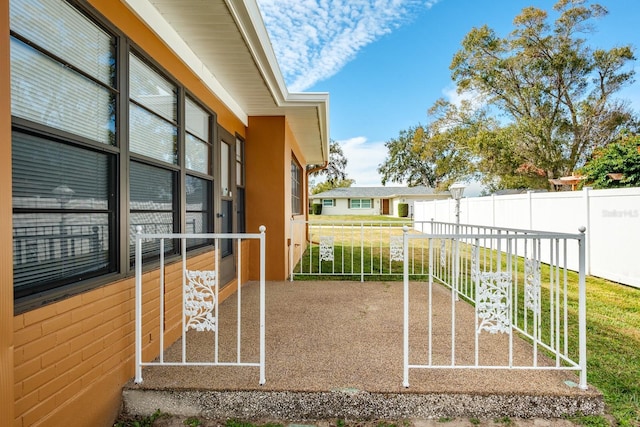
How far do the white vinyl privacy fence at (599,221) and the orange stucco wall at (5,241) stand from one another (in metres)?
5.66

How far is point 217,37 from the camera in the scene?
3.08 metres

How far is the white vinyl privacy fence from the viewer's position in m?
5.36

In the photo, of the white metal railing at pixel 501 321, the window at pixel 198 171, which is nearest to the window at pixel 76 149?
the window at pixel 198 171

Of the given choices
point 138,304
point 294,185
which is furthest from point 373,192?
point 138,304

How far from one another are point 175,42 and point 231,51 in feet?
1.71

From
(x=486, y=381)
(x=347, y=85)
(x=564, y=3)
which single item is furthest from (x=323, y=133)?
(x=347, y=85)

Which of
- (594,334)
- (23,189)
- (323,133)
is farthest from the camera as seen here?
(323,133)

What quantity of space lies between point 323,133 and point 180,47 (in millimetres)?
3967

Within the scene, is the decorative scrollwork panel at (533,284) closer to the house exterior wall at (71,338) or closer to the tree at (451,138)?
the house exterior wall at (71,338)

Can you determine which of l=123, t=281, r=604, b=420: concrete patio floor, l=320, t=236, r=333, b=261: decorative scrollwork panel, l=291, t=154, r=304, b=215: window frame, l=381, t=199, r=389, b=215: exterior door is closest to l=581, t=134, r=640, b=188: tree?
l=320, t=236, r=333, b=261: decorative scrollwork panel

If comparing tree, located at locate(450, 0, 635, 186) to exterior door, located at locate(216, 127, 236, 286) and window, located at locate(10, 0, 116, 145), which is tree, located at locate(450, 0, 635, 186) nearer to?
exterior door, located at locate(216, 127, 236, 286)

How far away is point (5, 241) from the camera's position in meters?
1.41

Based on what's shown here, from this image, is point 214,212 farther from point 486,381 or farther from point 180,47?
point 486,381

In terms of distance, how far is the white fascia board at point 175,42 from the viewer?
254 centimetres
